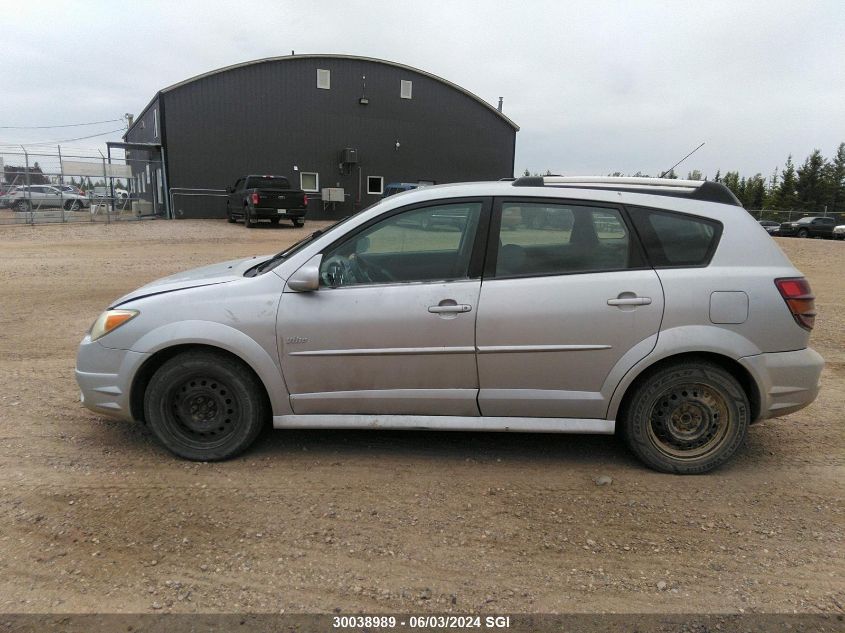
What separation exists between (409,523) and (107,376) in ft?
6.92

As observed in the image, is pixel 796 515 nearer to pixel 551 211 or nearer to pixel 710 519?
pixel 710 519

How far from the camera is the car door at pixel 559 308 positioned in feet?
11.3

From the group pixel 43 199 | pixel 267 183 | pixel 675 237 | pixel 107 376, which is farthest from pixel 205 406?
pixel 43 199

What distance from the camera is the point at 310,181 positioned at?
29.7 m

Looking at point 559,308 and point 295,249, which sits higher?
point 295,249

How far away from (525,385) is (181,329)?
211 centimetres

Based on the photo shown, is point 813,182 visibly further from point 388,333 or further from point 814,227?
point 388,333

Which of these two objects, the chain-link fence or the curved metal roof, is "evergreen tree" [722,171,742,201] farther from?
the chain-link fence

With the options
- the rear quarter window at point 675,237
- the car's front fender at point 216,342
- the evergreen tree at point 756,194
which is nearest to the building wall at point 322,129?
the car's front fender at point 216,342

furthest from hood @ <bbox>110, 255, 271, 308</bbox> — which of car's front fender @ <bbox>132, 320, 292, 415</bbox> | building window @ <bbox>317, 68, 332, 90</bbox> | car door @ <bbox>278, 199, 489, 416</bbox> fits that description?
building window @ <bbox>317, 68, 332, 90</bbox>

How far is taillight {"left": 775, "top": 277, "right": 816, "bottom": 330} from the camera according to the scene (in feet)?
11.3

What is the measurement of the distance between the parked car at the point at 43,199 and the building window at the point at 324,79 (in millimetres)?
11909

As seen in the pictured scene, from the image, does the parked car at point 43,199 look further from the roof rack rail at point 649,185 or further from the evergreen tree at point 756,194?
the evergreen tree at point 756,194

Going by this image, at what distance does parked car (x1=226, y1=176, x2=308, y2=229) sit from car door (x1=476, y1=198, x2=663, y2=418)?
1875 cm
